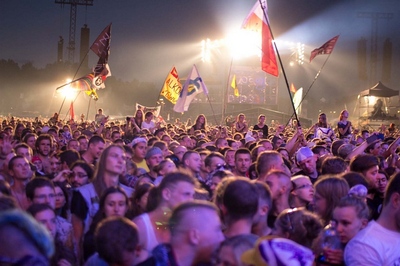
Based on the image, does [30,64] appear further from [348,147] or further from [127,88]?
[348,147]

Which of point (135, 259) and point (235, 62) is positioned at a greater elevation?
point (235, 62)

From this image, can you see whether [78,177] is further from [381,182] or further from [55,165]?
[381,182]

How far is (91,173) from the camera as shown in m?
7.01

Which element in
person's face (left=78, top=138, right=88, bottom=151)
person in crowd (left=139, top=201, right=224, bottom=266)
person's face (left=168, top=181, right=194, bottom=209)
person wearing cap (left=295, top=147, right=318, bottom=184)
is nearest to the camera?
person in crowd (left=139, top=201, right=224, bottom=266)

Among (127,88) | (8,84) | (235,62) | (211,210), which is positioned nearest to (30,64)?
(8,84)

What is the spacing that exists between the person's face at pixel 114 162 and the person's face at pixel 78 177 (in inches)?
24.1

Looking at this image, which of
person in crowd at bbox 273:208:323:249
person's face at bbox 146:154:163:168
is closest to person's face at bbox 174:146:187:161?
person's face at bbox 146:154:163:168

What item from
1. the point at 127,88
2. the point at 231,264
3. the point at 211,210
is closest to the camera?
the point at 231,264

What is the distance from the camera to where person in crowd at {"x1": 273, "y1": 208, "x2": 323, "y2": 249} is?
3.91 metres

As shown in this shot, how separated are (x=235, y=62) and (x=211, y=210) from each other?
67139 mm

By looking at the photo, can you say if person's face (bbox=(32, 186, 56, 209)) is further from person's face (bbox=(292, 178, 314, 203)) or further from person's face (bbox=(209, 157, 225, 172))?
person's face (bbox=(209, 157, 225, 172))

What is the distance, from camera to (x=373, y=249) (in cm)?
386

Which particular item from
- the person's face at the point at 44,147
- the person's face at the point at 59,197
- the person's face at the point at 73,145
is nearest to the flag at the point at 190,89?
the person's face at the point at 73,145

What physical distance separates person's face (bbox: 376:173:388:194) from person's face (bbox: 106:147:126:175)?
2.93 m
